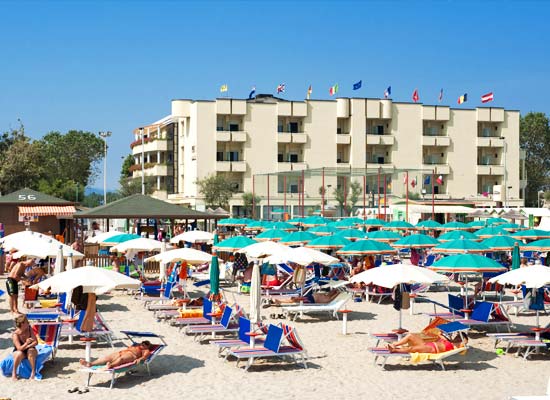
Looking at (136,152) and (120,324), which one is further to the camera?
(136,152)

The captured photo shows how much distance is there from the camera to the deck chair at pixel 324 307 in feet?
57.4

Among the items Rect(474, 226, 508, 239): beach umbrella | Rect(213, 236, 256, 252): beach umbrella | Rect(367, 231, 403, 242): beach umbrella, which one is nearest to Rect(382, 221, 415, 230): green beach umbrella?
Rect(474, 226, 508, 239): beach umbrella

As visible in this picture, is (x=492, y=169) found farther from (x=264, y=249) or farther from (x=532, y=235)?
(x=264, y=249)

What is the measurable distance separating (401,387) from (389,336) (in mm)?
2240

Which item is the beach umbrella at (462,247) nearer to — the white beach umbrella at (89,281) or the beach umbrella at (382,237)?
the beach umbrella at (382,237)

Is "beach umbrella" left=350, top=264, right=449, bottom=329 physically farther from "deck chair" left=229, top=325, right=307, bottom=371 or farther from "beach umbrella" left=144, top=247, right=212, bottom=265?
"beach umbrella" left=144, top=247, right=212, bottom=265

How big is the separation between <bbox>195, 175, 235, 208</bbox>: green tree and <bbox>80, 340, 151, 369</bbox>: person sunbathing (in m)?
54.7

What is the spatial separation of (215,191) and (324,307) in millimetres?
49614

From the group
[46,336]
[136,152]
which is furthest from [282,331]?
[136,152]

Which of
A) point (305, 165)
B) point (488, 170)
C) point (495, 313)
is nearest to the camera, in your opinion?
point (495, 313)

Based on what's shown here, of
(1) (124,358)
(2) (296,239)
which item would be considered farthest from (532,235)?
(1) (124,358)

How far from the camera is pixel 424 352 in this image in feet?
41.7

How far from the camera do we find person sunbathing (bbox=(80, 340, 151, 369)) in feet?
38.1

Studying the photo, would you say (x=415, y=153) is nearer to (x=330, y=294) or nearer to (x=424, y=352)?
(x=330, y=294)
